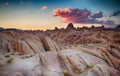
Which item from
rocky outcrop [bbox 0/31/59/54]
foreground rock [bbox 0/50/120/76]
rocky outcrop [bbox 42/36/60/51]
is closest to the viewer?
foreground rock [bbox 0/50/120/76]

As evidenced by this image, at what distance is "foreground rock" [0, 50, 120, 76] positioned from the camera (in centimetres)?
859

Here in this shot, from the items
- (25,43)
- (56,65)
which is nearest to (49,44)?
(25,43)

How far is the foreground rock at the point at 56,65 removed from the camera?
28.2 ft

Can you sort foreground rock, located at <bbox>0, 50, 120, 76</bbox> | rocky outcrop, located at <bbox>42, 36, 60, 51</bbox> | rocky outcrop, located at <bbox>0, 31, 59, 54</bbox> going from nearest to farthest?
foreground rock, located at <bbox>0, 50, 120, 76</bbox> → rocky outcrop, located at <bbox>0, 31, 59, 54</bbox> → rocky outcrop, located at <bbox>42, 36, 60, 51</bbox>

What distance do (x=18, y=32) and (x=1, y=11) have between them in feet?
3.91

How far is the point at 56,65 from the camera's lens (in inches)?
365

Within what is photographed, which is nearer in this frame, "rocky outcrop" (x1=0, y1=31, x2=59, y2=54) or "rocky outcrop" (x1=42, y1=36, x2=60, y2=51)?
"rocky outcrop" (x1=0, y1=31, x2=59, y2=54)

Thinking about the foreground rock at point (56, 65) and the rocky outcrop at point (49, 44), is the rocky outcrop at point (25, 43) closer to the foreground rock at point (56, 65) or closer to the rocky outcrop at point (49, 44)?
the rocky outcrop at point (49, 44)

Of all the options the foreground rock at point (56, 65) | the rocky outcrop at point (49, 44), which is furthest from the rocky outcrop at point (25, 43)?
the foreground rock at point (56, 65)

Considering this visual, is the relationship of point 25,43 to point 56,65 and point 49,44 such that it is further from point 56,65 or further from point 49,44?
point 56,65

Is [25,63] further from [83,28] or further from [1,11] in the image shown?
[83,28]

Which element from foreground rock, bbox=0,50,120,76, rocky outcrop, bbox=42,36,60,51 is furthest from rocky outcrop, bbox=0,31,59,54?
foreground rock, bbox=0,50,120,76

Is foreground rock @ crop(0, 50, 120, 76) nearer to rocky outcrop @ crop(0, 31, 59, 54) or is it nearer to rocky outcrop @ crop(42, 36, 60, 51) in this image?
rocky outcrop @ crop(0, 31, 59, 54)

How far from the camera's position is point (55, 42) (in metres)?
10.5
